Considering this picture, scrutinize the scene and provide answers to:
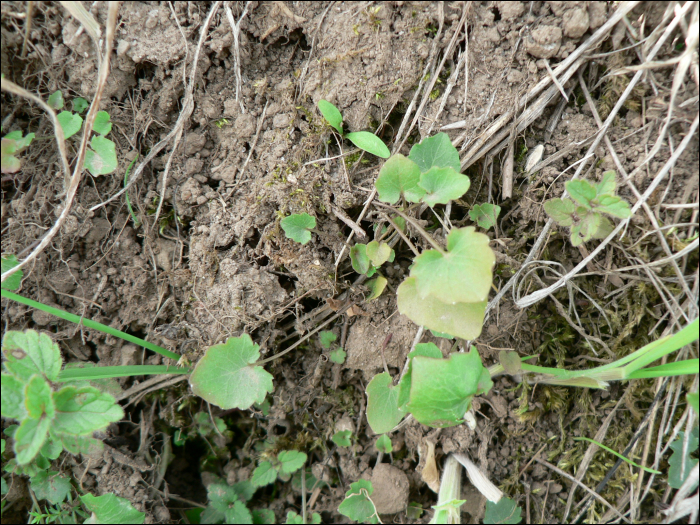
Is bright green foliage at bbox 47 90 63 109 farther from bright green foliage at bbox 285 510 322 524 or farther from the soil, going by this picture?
bright green foliage at bbox 285 510 322 524

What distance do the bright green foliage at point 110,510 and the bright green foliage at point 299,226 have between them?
121cm

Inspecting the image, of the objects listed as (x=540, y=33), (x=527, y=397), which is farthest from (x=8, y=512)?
(x=540, y=33)

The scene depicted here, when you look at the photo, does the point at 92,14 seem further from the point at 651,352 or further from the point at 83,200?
the point at 651,352

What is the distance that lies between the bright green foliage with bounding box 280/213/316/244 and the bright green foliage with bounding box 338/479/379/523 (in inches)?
39.9

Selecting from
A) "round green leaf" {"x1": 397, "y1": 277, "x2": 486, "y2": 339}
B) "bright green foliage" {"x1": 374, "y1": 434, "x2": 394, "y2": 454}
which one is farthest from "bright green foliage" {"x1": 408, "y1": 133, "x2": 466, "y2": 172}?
"bright green foliage" {"x1": 374, "y1": 434, "x2": 394, "y2": 454}

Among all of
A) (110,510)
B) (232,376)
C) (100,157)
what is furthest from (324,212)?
(110,510)

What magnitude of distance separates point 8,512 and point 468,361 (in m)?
2.00

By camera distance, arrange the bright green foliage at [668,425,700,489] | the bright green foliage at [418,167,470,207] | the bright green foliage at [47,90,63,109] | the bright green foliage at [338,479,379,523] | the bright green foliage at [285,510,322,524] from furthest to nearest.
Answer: the bright green foliage at [285,510,322,524] < the bright green foliage at [338,479,379,523] < the bright green foliage at [47,90,63,109] < the bright green foliage at [668,425,700,489] < the bright green foliage at [418,167,470,207]

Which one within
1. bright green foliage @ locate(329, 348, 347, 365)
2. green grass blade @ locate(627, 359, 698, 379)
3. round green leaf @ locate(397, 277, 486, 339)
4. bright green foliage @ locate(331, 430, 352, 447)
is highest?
round green leaf @ locate(397, 277, 486, 339)

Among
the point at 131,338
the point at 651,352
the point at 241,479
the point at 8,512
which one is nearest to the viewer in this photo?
the point at 651,352

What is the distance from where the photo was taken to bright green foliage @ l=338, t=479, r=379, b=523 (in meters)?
1.67

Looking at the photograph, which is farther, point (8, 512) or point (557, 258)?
point (8, 512)

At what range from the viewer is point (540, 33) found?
55.1 inches

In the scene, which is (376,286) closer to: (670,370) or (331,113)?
(331,113)
